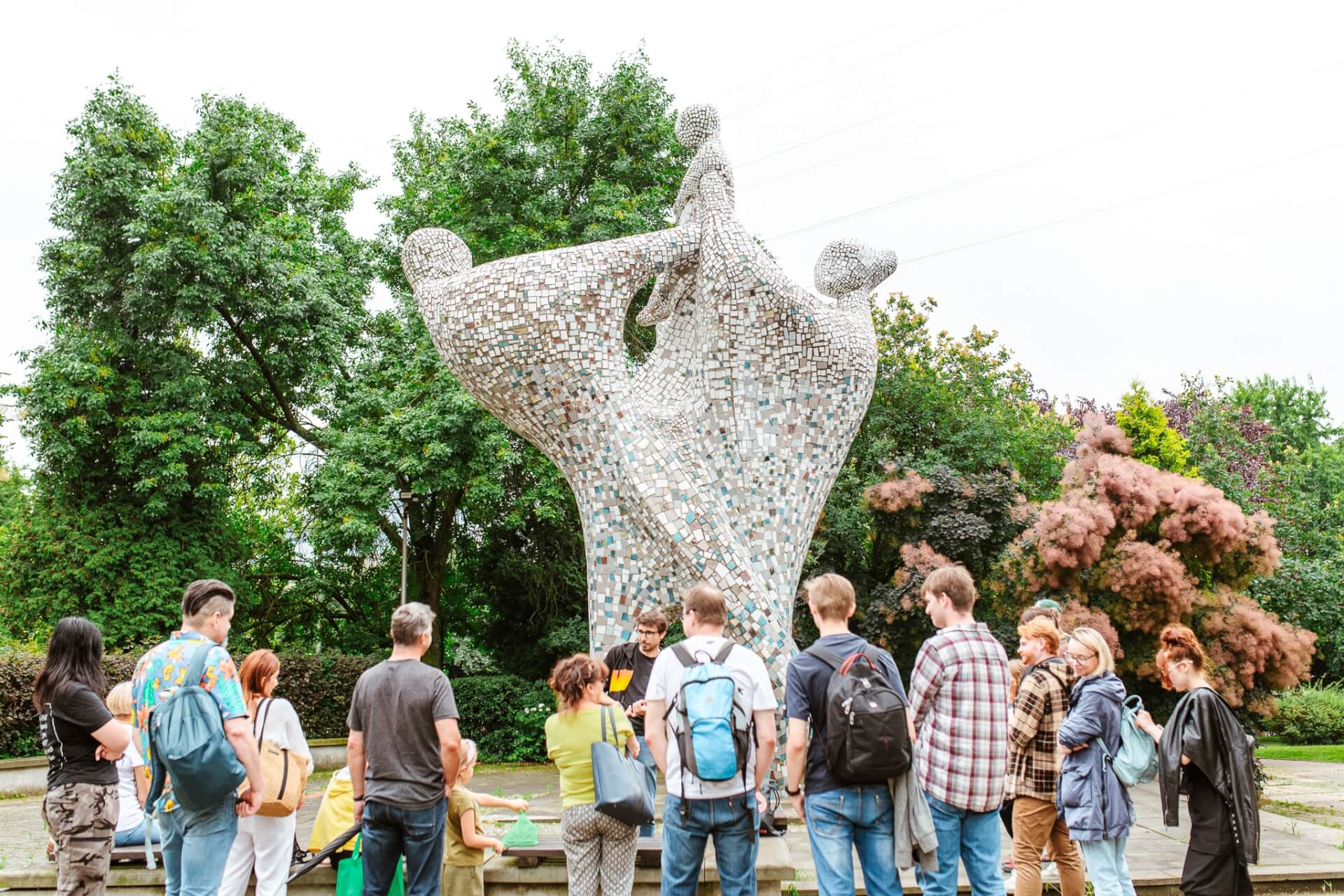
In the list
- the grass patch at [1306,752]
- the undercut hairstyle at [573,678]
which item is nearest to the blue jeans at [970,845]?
the undercut hairstyle at [573,678]

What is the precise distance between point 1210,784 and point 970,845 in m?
1.01

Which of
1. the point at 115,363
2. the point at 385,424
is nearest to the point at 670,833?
the point at 385,424

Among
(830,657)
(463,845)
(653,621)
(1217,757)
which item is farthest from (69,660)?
(1217,757)

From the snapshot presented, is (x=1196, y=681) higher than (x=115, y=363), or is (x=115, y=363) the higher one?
→ (x=115, y=363)

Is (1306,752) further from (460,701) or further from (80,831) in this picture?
(80,831)

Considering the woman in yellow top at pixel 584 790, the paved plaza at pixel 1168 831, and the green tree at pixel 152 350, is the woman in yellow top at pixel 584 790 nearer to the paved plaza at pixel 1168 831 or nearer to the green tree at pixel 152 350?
the paved plaza at pixel 1168 831

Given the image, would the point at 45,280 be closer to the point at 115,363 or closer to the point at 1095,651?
the point at 115,363

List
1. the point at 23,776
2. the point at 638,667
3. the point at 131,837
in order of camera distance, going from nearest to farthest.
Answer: the point at 131,837
the point at 638,667
the point at 23,776

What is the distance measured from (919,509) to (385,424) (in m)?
7.51

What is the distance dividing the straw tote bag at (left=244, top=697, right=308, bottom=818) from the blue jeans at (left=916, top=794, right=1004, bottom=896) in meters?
2.69

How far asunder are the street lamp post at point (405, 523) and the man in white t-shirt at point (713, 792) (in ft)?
35.6

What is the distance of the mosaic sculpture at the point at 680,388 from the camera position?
779 cm

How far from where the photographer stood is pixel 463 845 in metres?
4.54

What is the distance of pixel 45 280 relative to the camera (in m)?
14.9
